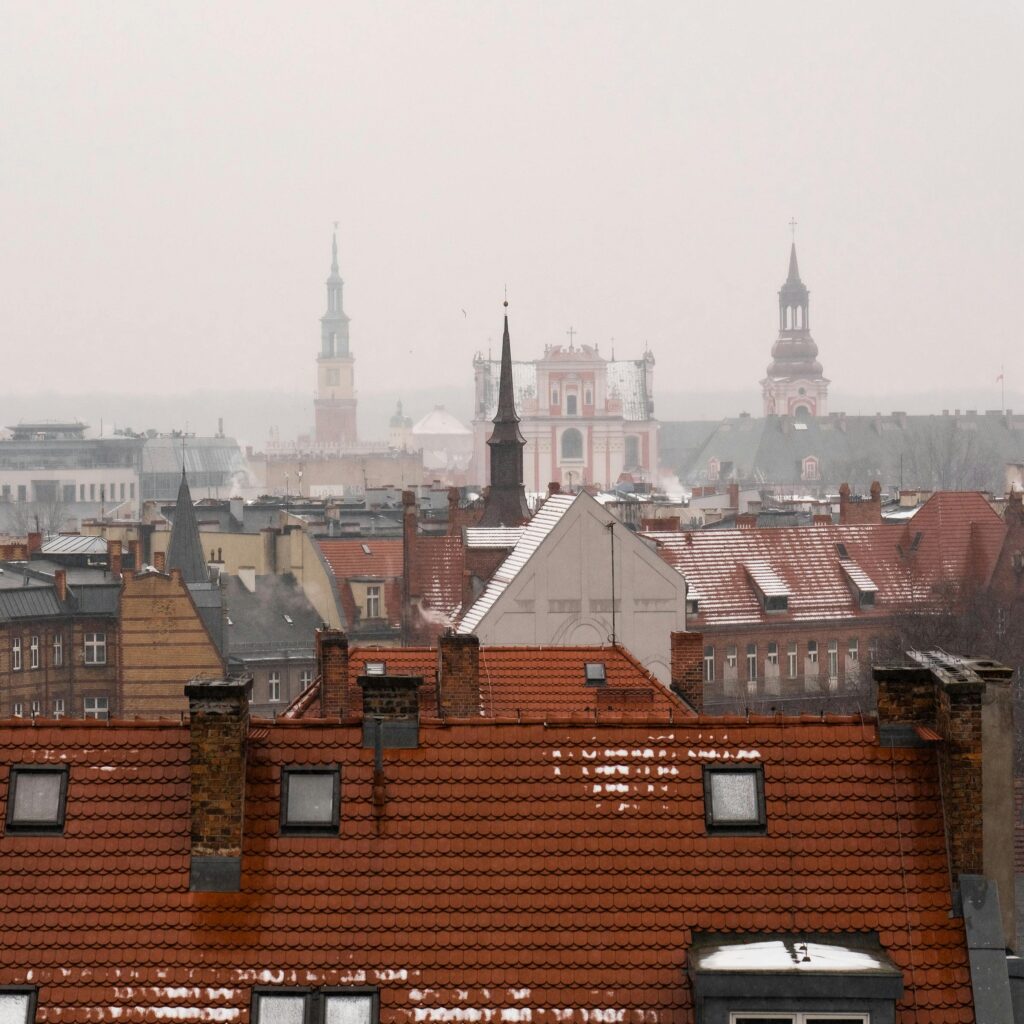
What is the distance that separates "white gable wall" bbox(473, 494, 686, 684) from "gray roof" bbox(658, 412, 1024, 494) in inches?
5312

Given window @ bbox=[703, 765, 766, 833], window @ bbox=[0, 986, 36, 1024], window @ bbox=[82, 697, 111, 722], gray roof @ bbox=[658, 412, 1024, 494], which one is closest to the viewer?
window @ bbox=[0, 986, 36, 1024]

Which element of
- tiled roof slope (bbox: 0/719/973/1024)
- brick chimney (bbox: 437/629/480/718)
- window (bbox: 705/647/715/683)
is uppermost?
window (bbox: 705/647/715/683)

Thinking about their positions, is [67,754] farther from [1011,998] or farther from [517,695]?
[517,695]

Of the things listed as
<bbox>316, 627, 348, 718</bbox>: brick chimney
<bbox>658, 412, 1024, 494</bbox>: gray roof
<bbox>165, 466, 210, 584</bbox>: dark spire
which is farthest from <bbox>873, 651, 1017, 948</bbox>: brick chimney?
<bbox>658, 412, 1024, 494</bbox>: gray roof

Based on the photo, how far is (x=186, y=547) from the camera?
67438mm

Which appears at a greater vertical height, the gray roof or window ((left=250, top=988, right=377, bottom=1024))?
the gray roof

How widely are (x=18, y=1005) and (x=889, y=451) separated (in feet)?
589

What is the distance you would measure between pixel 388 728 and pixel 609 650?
588 inches

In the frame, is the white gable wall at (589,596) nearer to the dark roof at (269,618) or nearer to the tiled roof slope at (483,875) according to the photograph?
the dark roof at (269,618)

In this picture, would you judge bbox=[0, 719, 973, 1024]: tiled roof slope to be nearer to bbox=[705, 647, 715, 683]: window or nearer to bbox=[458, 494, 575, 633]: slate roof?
bbox=[458, 494, 575, 633]: slate roof

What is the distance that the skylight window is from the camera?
47.1ft

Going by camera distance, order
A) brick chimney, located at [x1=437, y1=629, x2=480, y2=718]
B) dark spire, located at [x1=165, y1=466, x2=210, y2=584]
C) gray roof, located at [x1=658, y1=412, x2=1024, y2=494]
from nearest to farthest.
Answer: brick chimney, located at [x1=437, y1=629, x2=480, y2=718]
dark spire, located at [x1=165, y1=466, x2=210, y2=584]
gray roof, located at [x1=658, y1=412, x2=1024, y2=494]

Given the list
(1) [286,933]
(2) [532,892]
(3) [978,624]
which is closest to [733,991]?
(2) [532,892]

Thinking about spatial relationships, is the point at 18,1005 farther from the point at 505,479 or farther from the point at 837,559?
the point at 505,479
